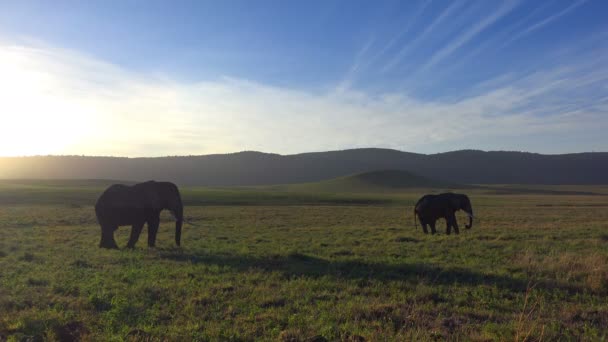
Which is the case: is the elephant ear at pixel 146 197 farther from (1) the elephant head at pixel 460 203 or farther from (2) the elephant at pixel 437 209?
(1) the elephant head at pixel 460 203

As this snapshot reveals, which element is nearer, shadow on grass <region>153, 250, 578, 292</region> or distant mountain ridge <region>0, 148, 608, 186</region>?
shadow on grass <region>153, 250, 578, 292</region>

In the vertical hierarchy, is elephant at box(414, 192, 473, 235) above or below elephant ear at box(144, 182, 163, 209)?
below

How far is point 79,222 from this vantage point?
2672 centimetres

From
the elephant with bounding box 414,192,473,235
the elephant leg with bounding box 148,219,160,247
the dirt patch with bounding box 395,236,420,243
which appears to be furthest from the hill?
the elephant leg with bounding box 148,219,160,247

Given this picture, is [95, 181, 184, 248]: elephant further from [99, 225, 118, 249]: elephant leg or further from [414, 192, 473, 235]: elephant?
[414, 192, 473, 235]: elephant

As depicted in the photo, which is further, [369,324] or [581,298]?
[581,298]

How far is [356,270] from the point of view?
35.9 feet

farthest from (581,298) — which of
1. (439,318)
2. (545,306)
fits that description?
(439,318)

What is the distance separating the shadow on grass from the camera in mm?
9609

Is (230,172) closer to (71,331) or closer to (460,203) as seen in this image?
(460,203)

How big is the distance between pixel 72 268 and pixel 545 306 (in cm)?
1109

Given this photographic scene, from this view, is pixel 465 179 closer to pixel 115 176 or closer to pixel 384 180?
pixel 384 180

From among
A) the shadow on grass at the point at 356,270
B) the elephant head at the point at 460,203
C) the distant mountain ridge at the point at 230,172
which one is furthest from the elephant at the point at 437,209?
the distant mountain ridge at the point at 230,172

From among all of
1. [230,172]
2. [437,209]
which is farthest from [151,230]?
[230,172]
